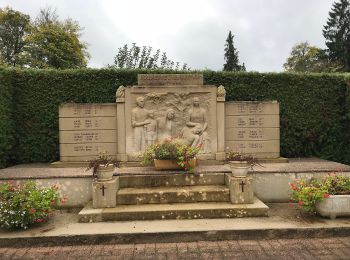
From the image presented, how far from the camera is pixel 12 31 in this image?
83.4 feet

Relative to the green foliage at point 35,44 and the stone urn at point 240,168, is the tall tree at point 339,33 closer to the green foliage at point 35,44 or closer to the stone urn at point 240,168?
the green foliage at point 35,44

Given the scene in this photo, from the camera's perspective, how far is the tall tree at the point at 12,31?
2503 centimetres

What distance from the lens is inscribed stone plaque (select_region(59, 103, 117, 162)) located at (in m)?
7.53

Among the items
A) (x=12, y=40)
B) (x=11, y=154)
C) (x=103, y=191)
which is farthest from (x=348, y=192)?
(x=12, y=40)

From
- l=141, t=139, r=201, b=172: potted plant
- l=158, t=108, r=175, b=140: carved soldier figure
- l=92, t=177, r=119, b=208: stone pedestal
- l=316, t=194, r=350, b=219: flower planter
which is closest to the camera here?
l=316, t=194, r=350, b=219: flower planter

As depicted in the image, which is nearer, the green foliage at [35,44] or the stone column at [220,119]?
the stone column at [220,119]

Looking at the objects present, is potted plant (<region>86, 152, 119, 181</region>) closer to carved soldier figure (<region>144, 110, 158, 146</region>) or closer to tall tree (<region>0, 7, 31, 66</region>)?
carved soldier figure (<region>144, 110, 158, 146</region>)

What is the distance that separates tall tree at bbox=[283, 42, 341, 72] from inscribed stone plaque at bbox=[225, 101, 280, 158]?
82.2 feet

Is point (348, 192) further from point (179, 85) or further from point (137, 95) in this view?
point (137, 95)

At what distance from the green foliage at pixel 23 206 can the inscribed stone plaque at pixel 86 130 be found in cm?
295

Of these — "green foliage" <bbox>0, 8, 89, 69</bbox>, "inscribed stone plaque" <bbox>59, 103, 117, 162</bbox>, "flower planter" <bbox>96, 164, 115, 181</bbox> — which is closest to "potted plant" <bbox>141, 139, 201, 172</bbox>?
"flower planter" <bbox>96, 164, 115, 181</bbox>

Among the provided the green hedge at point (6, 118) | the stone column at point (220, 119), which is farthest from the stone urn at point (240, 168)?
the green hedge at point (6, 118)

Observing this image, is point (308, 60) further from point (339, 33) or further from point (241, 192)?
point (241, 192)

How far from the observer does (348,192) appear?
468cm
